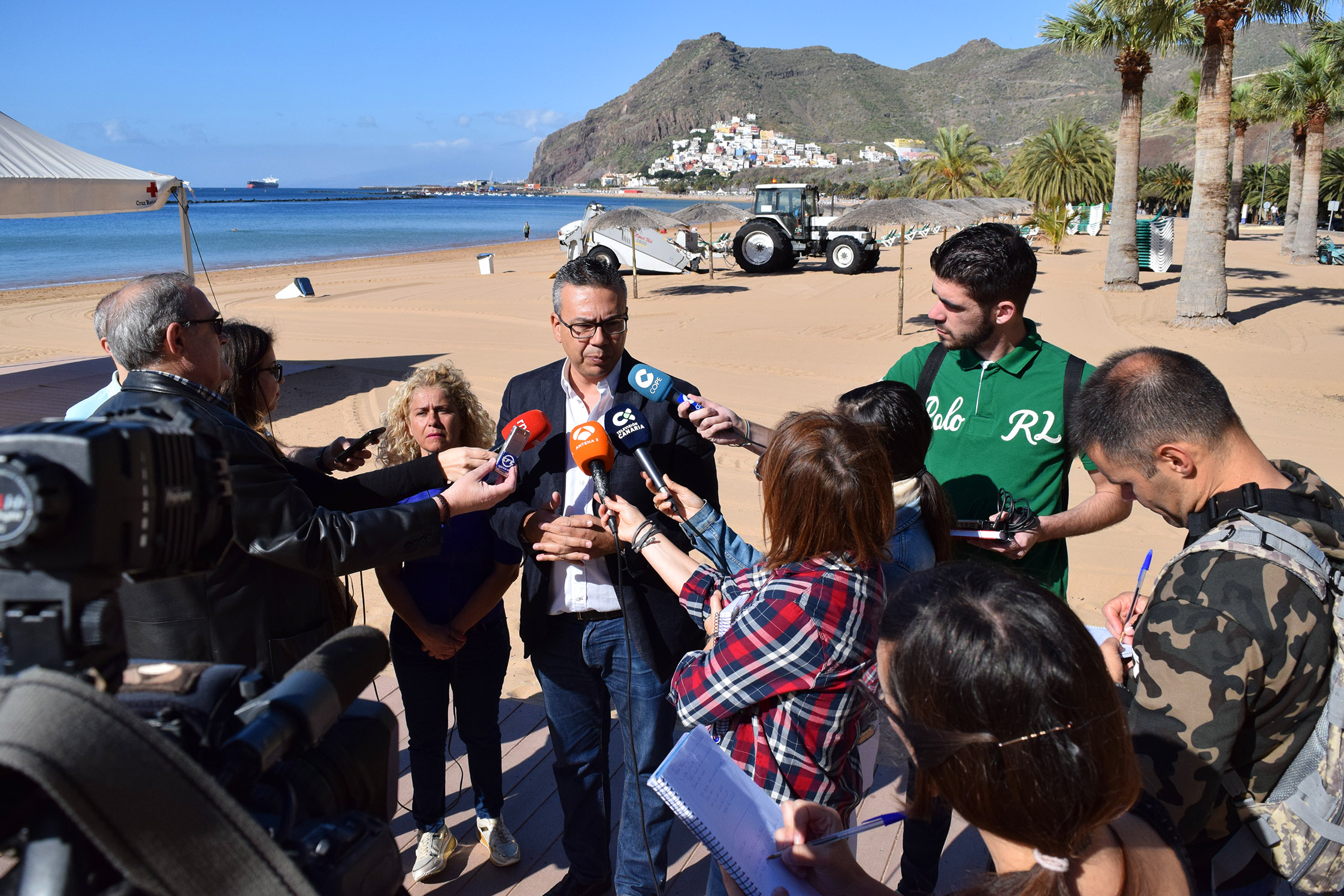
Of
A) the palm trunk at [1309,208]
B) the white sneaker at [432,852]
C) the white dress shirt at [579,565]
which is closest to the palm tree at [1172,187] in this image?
the palm trunk at [1309,208]

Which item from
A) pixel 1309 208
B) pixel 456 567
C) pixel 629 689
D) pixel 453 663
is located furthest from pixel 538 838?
pixel 1309 208

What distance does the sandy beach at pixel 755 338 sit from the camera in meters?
6.78

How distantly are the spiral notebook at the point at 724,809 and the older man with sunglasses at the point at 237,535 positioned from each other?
0.91m

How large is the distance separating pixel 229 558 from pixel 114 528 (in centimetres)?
130

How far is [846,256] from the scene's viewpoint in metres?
21.5

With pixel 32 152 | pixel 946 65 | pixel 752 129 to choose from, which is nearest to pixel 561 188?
pixel 752 129

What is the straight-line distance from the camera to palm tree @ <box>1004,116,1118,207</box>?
36031 millimetres

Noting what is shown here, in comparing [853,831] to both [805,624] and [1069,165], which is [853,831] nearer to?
[805,624]

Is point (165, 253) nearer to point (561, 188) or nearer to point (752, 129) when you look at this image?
point (752, 129)

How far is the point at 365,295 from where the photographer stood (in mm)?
18750

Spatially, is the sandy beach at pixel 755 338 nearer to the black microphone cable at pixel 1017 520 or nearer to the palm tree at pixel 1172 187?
the black microphone cable at pixel 1017 520

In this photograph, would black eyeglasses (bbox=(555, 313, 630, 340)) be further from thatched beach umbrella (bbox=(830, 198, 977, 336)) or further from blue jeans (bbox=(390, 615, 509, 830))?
thatched beach umbrella (bbox=(830, 198, 977, 336))

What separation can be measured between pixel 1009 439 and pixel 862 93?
17459 cm

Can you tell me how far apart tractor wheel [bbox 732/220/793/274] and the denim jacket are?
20.4m
